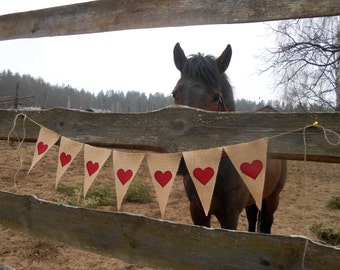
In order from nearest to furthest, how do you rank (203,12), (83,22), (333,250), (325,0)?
(333,250)
(325,0)
(203,12)
(83,22)

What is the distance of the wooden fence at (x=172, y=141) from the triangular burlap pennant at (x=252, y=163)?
0.05m

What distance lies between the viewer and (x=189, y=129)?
1487 millimetres

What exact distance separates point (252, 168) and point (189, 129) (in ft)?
1.17

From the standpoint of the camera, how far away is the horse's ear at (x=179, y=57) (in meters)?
2.66

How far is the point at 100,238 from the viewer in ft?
5.31

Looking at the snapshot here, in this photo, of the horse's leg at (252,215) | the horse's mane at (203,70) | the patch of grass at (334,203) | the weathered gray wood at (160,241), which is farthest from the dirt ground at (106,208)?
the horse's mane at (203,70)

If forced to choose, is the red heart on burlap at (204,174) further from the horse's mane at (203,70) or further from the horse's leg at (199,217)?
the horse's leg at (199,217)

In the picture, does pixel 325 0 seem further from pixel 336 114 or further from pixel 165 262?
pixel 165 262

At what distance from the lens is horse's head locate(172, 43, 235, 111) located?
226cm

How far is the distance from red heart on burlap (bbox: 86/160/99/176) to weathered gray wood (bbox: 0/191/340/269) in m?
0.22

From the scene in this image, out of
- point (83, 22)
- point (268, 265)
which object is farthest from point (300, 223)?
point (83, 22)

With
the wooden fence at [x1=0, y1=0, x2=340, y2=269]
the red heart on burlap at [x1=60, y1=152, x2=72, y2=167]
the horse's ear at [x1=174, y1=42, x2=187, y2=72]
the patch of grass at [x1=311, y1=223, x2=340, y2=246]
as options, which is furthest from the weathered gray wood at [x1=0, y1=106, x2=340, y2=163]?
the patch of grass at [x1=311, y1=223, x2=340, y2=246]

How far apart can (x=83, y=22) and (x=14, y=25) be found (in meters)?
0.67

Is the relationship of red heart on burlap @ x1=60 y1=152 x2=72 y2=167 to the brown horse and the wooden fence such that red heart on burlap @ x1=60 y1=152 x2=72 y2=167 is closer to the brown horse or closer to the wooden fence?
the wooden fence
